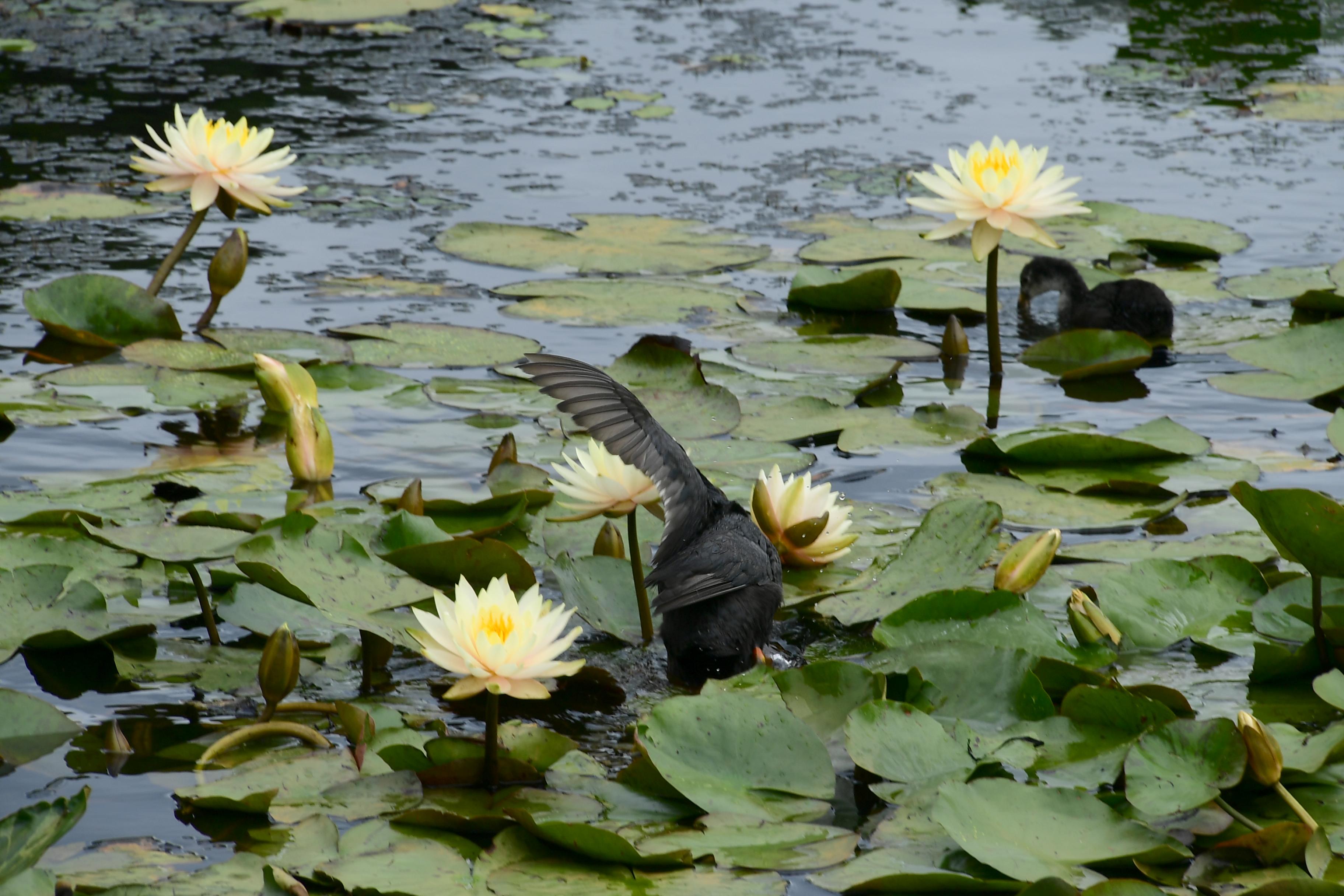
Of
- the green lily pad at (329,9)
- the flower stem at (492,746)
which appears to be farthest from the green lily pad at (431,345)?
the green lily pad at (329,9)

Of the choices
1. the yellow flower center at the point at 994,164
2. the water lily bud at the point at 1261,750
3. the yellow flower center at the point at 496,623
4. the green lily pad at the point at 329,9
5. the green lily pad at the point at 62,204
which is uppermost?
the green lily pad at the point at 329,9

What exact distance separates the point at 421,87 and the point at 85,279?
12.9ft

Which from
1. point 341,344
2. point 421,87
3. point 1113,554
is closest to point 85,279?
point 341,344

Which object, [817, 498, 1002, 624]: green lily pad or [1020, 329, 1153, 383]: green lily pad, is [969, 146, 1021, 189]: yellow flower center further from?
[817, 498, 1002, 624]: green lily pad

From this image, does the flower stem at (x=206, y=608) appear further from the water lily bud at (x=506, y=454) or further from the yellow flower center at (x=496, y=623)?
the water lily bud at (x=506, y=454)

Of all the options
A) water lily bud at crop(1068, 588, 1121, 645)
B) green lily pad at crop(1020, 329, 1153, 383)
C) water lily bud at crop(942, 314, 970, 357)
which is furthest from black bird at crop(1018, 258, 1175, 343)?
water lily bud at crop(1068, 588, 1121, 645)

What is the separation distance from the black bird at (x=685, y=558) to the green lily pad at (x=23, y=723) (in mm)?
988

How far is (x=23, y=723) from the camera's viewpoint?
2.33 meters

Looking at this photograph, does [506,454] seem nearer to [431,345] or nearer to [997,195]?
[431,345]

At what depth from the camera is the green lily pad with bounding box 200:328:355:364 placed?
4.37m

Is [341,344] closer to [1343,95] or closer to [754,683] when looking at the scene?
[754,683]

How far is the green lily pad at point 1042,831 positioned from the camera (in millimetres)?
2014

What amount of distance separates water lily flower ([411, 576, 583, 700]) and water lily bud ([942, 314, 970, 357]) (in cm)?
280

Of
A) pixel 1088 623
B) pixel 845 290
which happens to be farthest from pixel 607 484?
pixel 845 290
